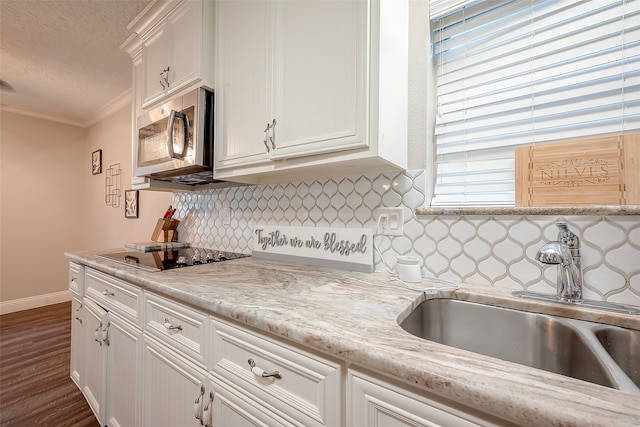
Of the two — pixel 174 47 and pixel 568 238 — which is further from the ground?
pixel 174 47

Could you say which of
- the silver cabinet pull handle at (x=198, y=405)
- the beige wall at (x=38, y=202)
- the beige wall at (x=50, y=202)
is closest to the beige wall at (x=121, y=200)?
the beige wall at (x=50, y=202)

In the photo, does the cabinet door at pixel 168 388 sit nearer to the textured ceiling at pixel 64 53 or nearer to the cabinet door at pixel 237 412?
the cabinet door at pixel 237 412

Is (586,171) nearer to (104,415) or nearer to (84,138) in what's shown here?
(104,415)

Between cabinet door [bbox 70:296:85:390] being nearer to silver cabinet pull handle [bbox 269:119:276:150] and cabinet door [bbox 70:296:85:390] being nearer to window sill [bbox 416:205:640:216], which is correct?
silver cabinet pull handle [bbox 269:119:276:150]

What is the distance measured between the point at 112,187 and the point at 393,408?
3835 mm

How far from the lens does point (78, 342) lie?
169 cm

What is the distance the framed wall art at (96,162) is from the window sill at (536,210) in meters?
4.06

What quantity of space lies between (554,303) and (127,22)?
273 cm

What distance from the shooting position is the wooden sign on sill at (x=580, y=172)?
29.4 inches

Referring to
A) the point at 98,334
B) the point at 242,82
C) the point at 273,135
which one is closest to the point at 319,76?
the point at 273,135

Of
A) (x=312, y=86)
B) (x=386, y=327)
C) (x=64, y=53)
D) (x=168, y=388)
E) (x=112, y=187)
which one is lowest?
(x=168, y=388)

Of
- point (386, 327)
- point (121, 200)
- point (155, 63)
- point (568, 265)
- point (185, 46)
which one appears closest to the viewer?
point (386, 327)

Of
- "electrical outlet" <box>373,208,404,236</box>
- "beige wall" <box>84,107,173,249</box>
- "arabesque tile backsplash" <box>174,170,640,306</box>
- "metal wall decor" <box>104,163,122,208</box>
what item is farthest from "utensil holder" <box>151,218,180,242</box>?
"electrical outlet" <box>373,208,404,236</box>

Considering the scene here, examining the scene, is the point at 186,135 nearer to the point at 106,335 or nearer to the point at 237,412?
the point at 106,335
